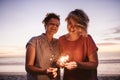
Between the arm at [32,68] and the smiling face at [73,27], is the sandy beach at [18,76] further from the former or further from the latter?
the smiling face at [73,27]

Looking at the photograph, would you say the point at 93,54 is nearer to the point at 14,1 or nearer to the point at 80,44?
the point at 80,44

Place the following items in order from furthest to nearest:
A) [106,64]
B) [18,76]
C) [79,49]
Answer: [18,76], [106,64], [79,49]

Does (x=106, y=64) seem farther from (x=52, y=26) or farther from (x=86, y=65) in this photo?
(x=52, y=26)

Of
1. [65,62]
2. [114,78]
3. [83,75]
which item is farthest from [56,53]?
[114,78]

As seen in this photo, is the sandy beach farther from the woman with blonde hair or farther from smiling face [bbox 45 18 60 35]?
smiling face [bbox 45 18 60 35]

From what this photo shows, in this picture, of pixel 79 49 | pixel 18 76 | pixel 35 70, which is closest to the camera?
pixel 35 70

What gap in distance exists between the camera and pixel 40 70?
2008 millimetres

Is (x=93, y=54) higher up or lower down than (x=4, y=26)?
lower down

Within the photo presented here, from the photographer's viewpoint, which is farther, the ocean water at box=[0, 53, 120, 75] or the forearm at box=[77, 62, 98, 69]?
the ocean water at box=[0, 53, 120, 75]

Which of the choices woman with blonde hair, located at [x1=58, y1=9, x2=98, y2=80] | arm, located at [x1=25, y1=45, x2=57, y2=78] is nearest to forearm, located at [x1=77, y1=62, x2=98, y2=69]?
woman with blonde hair, located at [x1=58, y1=9, x2=98, y2=80]

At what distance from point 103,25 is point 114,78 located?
1.92 feet

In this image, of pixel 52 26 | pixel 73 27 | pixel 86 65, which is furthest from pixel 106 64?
pixel 52 26

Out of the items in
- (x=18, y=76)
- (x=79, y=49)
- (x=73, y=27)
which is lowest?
(x=18, y=76)

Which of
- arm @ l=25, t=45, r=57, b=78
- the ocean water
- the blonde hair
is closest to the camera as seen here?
arm @ l=25, t=45, r=57, b=78
